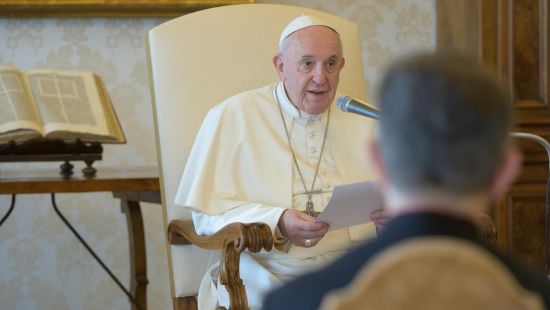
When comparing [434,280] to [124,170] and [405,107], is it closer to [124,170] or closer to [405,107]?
[405,107]

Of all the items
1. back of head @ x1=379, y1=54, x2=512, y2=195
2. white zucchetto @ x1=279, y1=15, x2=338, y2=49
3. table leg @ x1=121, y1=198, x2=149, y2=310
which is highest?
white zucchetto @ x1=279, y1=15, x2=338, y2=49

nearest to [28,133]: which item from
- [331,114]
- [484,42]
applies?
[331,114]

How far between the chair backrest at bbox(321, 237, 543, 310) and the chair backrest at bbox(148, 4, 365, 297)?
2.55m

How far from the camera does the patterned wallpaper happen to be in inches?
185

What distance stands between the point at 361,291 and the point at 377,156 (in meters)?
0.17

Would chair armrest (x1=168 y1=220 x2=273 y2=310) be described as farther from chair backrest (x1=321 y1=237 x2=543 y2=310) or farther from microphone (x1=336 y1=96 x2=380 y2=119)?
chair backrest (x1=321 y1=237 x2=543 y2=310)

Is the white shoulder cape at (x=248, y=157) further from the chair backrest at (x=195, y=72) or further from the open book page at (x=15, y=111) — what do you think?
the open book page at (x=15, y=111)

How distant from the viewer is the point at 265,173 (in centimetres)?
346

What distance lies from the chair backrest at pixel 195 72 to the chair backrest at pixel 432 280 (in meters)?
2.55

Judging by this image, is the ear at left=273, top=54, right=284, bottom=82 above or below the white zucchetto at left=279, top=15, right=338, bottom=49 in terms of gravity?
below

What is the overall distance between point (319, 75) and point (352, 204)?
0.66 metres

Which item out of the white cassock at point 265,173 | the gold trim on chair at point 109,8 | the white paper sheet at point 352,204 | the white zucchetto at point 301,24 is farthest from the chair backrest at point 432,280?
the gold trim on chair at point 109,8

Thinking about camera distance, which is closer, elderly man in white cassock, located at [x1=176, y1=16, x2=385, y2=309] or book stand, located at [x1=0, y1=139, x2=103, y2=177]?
elderly man in white cassock, located at [x1=176, y1=16, x2=385, y2=309]

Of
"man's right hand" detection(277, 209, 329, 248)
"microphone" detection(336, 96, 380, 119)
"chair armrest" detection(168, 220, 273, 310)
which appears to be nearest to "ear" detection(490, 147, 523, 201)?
"microphone" detection(336, 96, 380, 119)
